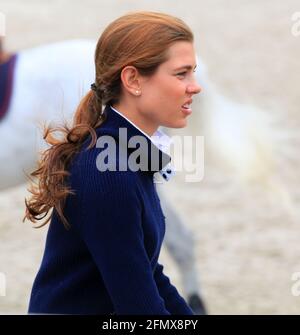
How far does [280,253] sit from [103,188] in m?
3.41

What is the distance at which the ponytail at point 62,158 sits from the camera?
5.07 feet

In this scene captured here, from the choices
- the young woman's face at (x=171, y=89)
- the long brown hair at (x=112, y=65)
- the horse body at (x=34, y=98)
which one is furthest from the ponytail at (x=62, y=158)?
the horse body at (x=34, y=98)

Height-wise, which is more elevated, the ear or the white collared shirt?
the ear

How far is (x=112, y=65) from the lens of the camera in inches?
62.9

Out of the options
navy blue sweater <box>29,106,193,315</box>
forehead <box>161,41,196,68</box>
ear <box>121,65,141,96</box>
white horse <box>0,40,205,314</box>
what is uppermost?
white horse <box>0,40,205,314</box>

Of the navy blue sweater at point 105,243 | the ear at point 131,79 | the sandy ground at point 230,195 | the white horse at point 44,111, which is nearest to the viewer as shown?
the navy blue sweater at point 105,243

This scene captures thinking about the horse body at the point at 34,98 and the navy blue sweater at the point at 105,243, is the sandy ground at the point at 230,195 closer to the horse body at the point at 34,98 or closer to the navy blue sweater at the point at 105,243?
the horse body at the point at 34,98

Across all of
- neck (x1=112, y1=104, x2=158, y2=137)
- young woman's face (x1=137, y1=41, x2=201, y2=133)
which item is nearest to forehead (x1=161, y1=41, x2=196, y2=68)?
young woman's face (x1=137, y1=41, x2=201, y2=133)

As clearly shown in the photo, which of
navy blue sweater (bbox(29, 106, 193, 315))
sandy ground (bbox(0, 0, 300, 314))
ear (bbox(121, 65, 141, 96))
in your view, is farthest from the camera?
sandy ground (bbox(0, 0, 300, 314))

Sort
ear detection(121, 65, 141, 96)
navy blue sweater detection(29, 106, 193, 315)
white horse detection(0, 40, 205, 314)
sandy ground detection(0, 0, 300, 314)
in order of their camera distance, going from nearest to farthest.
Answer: navy blue sweater detection(29, 106, 193, 315) → ear detection(121, 65, 141, 96) → white horse detection(0, 40, 205, 314) → sandy ground detection(0, 0, 300, 314)

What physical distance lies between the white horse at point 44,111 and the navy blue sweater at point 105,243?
241 centimetres

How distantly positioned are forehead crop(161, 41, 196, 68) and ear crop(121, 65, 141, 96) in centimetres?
6

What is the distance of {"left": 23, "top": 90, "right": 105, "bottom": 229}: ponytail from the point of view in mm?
1545

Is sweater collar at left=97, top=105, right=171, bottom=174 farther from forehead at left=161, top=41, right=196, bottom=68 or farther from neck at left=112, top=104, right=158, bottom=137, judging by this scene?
forehead at left=161, top=41, right=196, bottom=68
